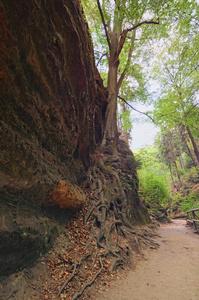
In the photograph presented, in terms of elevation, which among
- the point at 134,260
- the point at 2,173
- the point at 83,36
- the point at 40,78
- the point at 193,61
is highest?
the point at 193,61

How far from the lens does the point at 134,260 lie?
3830 mm

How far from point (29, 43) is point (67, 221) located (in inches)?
154

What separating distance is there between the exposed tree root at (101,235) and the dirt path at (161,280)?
34cm

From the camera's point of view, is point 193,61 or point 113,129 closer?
point 113,129

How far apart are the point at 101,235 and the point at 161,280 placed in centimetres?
151

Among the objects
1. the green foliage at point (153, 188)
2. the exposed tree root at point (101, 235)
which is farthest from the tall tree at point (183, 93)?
the exposed tree root at point (101, 235)

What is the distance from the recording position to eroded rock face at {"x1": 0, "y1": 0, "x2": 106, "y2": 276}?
2277 millimetres

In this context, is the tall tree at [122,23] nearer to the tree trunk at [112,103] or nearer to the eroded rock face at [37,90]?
the tree trunk at [112,103]

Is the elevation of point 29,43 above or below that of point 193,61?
below

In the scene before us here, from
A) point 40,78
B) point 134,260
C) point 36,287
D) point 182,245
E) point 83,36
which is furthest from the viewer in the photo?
point 182,245

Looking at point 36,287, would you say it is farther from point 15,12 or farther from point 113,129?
point 113,129

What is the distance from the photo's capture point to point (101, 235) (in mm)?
3848

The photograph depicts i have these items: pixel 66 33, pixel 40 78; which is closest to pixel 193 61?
pixel 66 33

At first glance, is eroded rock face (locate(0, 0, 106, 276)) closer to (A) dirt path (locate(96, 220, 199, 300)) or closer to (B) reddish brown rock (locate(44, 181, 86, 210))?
(B) reddish brown rock (locate(44, 181, 86, 210))
